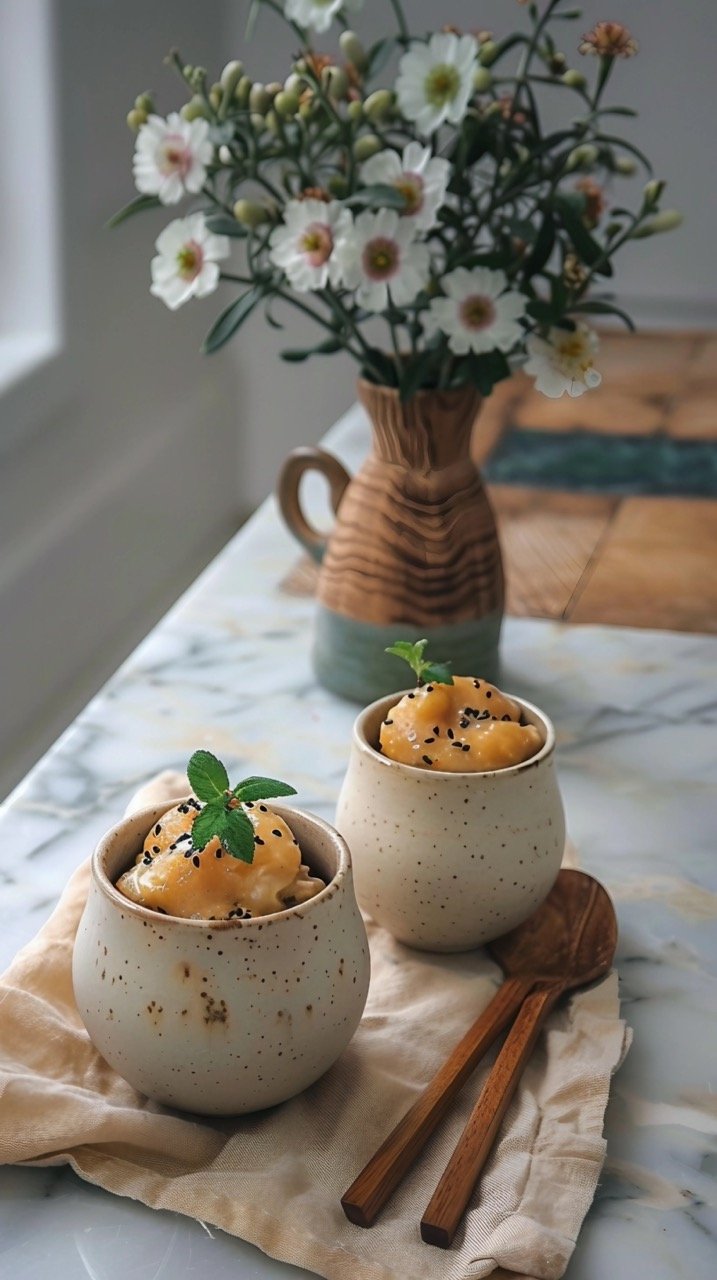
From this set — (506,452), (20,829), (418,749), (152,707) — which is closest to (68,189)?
(506,452)

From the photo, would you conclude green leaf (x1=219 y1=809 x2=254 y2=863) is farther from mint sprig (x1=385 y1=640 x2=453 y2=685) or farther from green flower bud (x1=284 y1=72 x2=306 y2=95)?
green flower bud (x1=284 y1=72 x2=306 y2=95)

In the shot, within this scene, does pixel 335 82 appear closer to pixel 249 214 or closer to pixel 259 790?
pixel 249 214

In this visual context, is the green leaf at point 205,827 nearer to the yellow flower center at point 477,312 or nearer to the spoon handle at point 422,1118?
the spoon handle at point 422,1118

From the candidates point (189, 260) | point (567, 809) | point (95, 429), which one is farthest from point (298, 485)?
point (95, 429)

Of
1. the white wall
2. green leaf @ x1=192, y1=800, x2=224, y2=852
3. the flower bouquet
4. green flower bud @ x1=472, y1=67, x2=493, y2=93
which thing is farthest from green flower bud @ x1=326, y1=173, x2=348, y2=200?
the white wall

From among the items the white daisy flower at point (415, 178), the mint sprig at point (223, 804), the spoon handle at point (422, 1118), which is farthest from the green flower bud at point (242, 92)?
the spoon handle at point (422, 1118)

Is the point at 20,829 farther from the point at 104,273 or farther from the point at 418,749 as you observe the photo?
the point at 104,273
